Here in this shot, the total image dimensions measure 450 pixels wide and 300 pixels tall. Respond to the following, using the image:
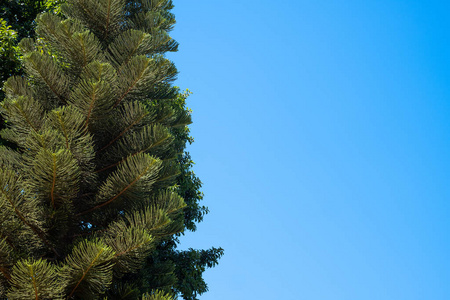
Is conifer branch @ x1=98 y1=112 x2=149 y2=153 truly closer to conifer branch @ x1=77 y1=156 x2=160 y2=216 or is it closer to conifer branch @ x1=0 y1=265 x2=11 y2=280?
conifer branch @ x1=77 y1=156 x2=160 y2=216

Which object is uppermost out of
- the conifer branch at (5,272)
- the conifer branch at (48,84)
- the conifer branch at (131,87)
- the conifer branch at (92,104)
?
the conifer branch at (131,87)

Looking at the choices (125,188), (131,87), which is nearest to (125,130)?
(131,87)

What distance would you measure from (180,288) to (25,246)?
3.70 metres

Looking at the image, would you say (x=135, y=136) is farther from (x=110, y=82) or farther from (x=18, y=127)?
(x=18, y=127)

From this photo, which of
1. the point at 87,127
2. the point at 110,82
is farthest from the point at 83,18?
the point at 87,127

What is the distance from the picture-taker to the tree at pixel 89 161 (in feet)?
12.7

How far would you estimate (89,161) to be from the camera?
4.65 meters

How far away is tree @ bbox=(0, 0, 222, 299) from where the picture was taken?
12.7ft

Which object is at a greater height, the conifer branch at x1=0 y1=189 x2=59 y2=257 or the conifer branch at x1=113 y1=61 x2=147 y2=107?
the conifer branch at x1=113 y1=61 x2=147 y2=107

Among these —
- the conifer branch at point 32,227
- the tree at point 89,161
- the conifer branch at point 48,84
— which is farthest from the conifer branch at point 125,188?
the conifer branch at point 48,84

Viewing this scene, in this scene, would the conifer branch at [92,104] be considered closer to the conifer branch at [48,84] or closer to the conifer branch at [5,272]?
the conifer branch at [48,84]

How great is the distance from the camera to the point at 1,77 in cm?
651

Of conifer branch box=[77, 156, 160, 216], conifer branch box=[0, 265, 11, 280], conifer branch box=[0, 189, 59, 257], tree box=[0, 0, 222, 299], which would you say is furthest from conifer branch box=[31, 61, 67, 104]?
conifer branch box=[0, 265, 11, 280]

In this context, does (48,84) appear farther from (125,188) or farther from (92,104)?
(125,188)
